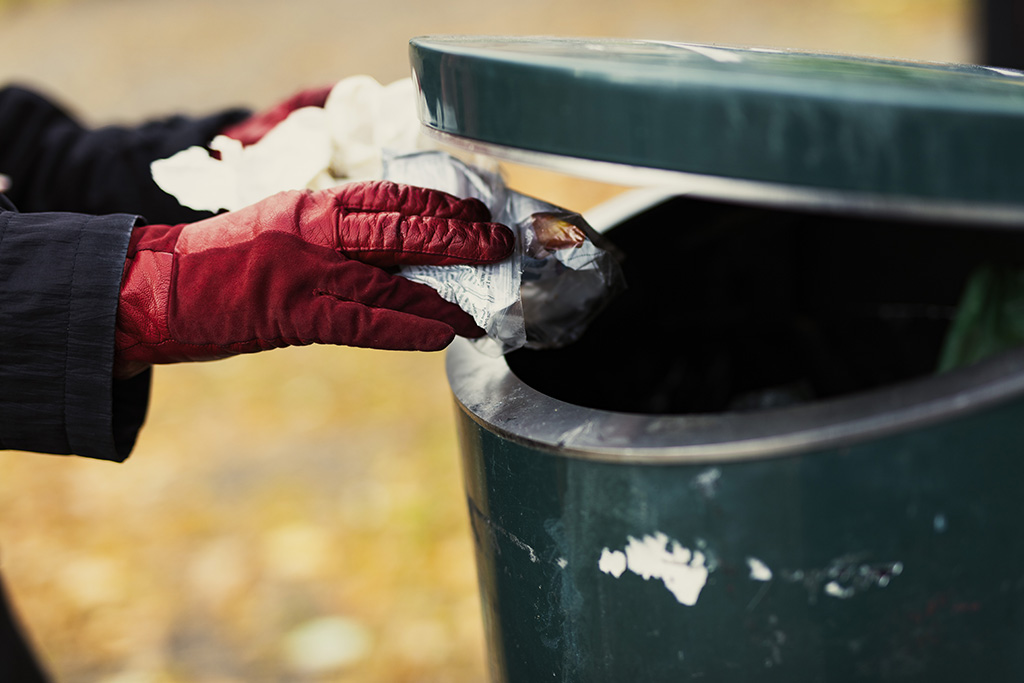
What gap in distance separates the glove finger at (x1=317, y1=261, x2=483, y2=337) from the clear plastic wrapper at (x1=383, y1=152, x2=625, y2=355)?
1 cm

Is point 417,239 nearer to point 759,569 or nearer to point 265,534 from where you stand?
point 759,569

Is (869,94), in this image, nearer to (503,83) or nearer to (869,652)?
(503,83)

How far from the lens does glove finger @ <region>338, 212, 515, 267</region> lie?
0.89 m

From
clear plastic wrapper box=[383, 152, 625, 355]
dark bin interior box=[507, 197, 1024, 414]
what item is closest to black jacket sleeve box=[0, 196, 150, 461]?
clear plastic wrapper box=[383, 152, 625, 355]

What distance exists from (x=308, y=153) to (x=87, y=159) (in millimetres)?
535

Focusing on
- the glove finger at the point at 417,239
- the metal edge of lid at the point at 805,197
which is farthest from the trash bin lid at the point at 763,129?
the glove finger at the point at 417,239

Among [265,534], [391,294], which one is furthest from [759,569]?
[265,534]

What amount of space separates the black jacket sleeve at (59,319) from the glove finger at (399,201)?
229mm

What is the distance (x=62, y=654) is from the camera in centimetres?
218

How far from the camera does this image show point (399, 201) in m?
0.92

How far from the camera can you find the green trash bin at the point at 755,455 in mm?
650

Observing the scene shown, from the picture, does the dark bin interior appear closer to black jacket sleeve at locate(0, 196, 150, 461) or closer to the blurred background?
black jacket sleeve at locate(0, 196, 150, 461)

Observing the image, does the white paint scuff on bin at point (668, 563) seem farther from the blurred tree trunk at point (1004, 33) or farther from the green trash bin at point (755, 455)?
the blurred tree trunk at point (1004, 33)

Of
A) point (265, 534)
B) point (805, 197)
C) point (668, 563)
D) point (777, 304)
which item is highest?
point (805, 197)
